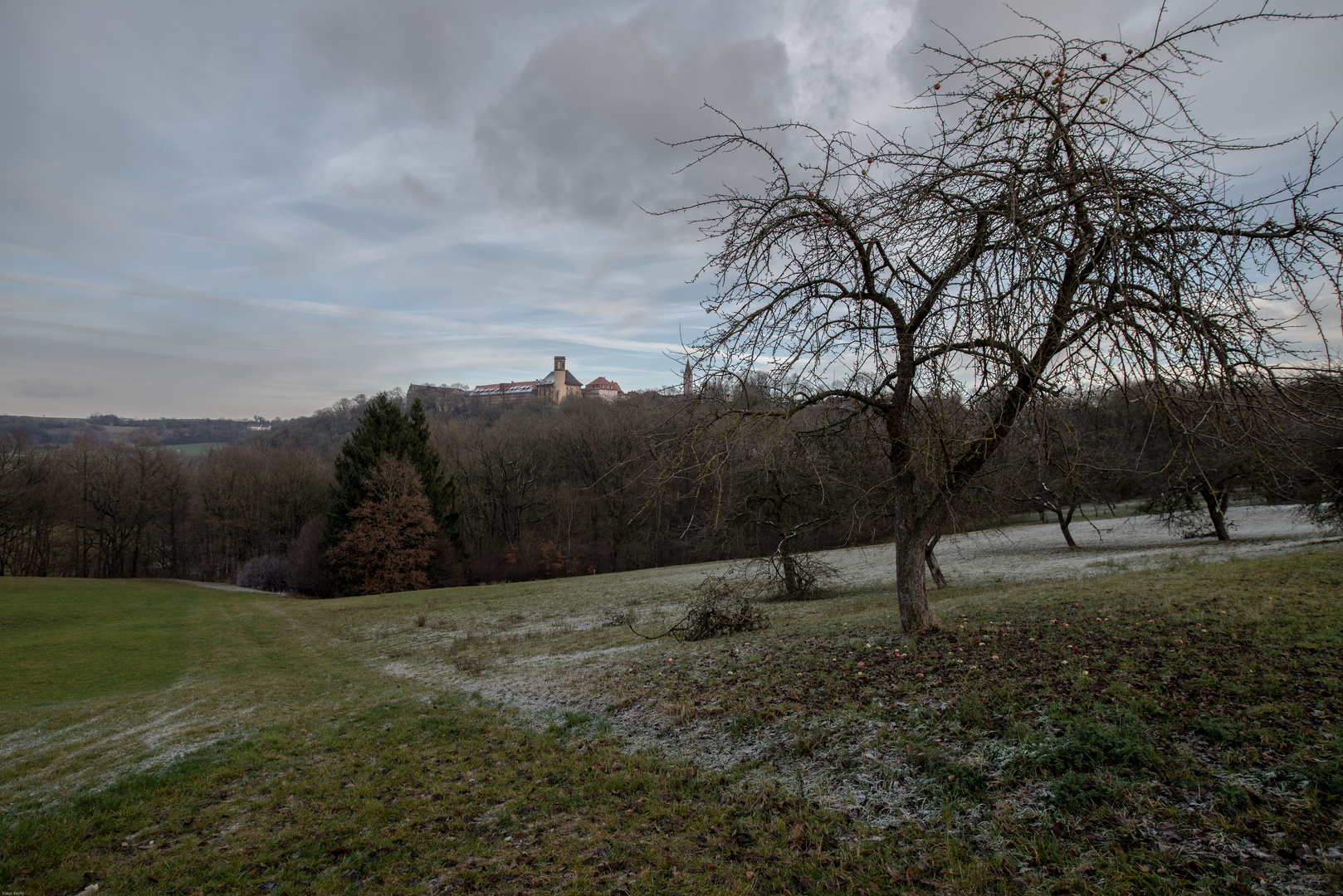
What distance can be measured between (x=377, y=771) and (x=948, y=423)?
6.71 m

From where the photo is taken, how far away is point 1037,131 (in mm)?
5012

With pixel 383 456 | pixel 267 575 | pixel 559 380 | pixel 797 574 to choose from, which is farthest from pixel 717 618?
pixel 559 380

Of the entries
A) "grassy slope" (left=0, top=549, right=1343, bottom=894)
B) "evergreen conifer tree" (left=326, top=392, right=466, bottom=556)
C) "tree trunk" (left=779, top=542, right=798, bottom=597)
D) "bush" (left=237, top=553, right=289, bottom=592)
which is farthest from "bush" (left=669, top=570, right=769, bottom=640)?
"bush" (left=237, top=553, right=289, bottom=592)

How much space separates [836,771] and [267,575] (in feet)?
161

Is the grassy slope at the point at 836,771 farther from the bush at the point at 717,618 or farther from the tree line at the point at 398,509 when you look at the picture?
the tree line at the point at 398,509

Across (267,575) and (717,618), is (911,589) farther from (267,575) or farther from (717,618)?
(267,575)

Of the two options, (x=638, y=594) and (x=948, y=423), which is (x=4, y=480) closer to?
(x=638, y=594)

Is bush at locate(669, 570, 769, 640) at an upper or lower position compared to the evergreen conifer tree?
lower

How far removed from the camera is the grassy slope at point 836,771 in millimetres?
3418

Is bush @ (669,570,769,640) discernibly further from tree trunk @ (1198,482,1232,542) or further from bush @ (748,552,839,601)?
tree trunk @ (1198,482,1232,542)

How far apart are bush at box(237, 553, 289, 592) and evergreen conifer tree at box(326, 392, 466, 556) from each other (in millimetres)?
6912

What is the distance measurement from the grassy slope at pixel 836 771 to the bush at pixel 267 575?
38551 mm

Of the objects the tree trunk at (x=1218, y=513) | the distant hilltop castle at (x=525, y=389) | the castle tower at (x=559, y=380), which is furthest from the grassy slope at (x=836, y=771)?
the castle tower at (x=559, y=380)

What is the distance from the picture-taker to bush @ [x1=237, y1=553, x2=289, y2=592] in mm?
42750
